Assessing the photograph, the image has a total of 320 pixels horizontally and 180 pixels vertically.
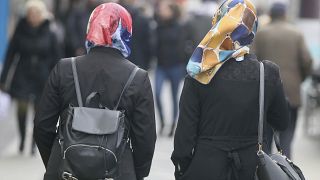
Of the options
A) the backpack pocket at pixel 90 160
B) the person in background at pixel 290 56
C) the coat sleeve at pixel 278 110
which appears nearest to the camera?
the backpack pocket at pixel 90 160

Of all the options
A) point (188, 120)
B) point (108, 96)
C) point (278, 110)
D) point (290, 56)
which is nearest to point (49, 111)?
point (108, 96)

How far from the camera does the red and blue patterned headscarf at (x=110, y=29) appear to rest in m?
4.96

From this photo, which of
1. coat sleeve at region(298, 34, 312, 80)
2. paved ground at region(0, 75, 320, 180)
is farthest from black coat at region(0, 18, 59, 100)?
coat sleeve at region(298, 34, 312, 80)

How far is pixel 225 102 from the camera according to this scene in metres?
5.03

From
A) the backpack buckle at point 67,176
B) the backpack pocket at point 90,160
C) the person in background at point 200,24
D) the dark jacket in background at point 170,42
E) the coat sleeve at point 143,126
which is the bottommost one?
the backpack buckle at point 67,176

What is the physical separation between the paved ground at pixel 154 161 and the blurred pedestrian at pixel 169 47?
Answer: 35.9 inches

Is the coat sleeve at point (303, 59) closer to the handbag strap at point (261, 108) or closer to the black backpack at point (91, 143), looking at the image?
the handbag strap at point (261, 108)

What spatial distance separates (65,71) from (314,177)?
482 cm

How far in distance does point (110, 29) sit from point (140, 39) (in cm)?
646

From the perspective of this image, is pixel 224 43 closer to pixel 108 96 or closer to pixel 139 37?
pixel 108 96

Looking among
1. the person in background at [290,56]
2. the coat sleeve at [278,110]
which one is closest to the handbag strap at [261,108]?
the coat sleeve at [278,110]

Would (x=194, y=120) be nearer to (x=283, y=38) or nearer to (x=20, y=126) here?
(x=283, y=38)

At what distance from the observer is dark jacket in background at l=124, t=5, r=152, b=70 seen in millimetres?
11297

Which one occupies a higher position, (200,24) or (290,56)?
(200,24)
